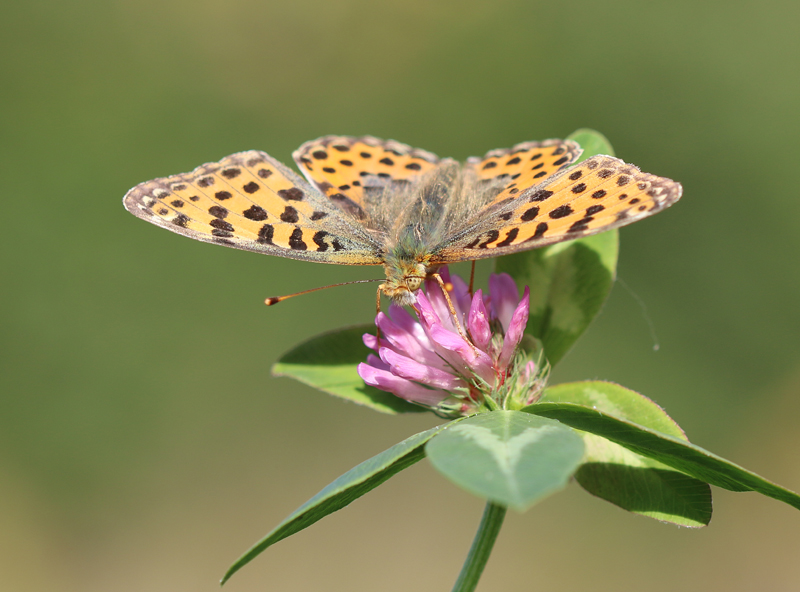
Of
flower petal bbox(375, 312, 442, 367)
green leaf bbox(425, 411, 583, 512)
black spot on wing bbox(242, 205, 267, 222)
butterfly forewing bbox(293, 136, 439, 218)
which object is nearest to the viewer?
green leaf bbox(425, 411, 583, 512)

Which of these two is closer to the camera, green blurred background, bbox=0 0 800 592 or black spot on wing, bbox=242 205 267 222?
black spot on wing, bbox=242 205 267 222

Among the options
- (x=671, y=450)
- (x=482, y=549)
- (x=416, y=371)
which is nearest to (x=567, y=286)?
(x=416, y=371)

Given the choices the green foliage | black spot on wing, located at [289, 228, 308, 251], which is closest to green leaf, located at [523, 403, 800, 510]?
the green foliage

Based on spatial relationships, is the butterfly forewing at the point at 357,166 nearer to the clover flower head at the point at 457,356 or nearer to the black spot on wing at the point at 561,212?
the clover flower head at the point at 457,356

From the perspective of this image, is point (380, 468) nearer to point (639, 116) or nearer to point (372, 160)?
point (372, 160)

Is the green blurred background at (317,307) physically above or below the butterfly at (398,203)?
below

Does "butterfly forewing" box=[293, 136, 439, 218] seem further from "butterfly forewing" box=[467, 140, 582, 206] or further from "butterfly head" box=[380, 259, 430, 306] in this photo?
"butterfly head" box=[380, 259, 430, 306]

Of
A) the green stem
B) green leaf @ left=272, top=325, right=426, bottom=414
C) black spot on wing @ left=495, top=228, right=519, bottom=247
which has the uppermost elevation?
black spot on wing @ left=495, top=228, right=519, bottom=247

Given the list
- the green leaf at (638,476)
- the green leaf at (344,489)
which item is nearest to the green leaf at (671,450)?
the green leaf at (638,476)

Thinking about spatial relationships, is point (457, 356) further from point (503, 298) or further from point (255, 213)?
point (255, 213)
